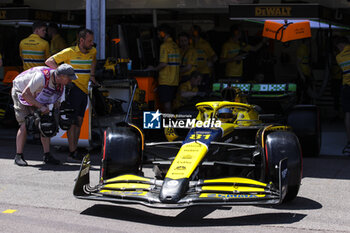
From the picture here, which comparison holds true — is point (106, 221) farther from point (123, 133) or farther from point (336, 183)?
point (336, 183)

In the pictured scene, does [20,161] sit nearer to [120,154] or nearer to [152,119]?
[152,119]

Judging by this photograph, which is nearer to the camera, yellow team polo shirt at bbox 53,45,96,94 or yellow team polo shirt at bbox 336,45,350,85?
yellow team polo shirt at bbox 53,45,96,94

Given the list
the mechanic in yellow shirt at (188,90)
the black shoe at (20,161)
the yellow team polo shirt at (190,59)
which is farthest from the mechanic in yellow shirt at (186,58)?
the black shoe at (20,161)

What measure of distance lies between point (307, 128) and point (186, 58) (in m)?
3.62

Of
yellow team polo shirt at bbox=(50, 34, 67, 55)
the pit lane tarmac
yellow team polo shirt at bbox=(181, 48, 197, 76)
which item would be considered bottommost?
the pit lane tarmac

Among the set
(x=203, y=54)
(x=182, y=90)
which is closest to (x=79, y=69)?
(x=182, y=90)

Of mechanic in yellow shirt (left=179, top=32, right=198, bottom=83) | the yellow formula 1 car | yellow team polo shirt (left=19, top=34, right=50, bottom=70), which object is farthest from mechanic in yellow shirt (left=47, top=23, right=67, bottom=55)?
the yellow formula 1 car

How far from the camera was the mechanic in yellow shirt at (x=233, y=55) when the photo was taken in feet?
44.0

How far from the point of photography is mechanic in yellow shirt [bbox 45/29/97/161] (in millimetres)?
9555

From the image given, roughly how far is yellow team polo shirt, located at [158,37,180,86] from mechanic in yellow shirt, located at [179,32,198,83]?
591 mm

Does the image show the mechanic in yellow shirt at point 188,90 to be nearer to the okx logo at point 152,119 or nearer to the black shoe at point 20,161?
the okx logo at point 152,119

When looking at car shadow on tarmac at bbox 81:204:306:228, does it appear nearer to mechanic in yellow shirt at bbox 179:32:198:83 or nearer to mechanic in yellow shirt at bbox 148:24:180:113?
mechanic in yellow shirt at bbox 148:24:180:113

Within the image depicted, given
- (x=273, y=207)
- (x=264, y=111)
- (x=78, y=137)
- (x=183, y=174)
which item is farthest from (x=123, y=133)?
(x=264, y=111)

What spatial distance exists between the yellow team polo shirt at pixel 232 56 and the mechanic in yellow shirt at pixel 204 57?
0.98ft
